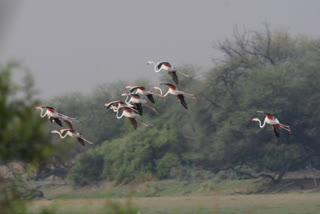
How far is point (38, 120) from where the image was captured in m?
6.26

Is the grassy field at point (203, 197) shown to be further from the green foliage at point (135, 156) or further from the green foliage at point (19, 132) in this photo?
the green foliage at point (19, 132)

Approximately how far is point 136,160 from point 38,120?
24108mm

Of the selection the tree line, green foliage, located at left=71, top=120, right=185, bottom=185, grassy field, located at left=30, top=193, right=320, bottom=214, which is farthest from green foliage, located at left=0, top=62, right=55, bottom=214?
green foliage, located at left=71, top=120, right=185, bottom=185

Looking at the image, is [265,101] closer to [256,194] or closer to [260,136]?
[260,136]

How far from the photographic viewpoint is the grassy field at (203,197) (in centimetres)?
2048

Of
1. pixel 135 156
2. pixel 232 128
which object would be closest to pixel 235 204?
pixel 232 128

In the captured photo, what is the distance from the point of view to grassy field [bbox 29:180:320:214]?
20.5m

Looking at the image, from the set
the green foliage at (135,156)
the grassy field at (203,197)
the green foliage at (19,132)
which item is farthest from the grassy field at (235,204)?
the green foliage at (19,132)

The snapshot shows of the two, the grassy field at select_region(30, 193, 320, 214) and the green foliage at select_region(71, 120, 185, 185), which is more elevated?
the green foliage at select_region(71, 120, 185, 185)

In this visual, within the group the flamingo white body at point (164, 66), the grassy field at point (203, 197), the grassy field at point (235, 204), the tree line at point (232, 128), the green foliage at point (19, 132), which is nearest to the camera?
the green foliage at point (19, 132)

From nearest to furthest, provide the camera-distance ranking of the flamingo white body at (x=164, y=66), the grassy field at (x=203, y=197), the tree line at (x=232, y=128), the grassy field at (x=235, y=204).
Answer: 1. the flamingo white body at (x=164, y=66)
2. the grassy field at (x=235, y=204)
3. the grassy field at (x=203, y=197)
4. the tree line at (x=232, y=128)

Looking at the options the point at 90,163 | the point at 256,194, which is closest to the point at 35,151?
the point at 256,194

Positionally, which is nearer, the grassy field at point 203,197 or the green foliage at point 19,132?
the green foliage at point 19,132

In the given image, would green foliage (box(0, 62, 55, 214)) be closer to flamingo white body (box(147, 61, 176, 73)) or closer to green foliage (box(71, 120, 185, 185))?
flamingo white body (box(147, 61, 176, 73))
